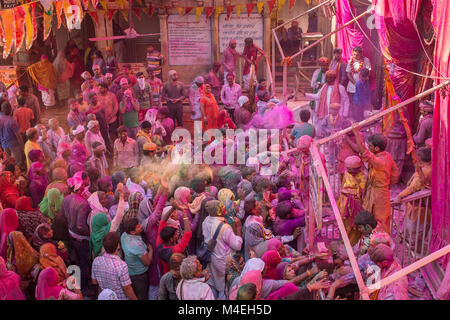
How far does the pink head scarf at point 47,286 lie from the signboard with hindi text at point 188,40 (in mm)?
10763

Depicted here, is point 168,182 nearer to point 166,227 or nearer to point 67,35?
point 166,227

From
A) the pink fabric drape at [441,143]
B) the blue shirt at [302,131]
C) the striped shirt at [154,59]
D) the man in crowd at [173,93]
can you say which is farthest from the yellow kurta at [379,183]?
the striped shirt at [154,59]

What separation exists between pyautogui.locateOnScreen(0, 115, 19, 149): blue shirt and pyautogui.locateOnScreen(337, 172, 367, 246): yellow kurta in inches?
231

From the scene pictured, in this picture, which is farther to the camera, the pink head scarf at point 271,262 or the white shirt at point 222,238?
the white shirt at point 222,238

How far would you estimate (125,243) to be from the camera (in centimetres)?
508

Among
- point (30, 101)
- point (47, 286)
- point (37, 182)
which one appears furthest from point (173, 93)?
point (47, 286)

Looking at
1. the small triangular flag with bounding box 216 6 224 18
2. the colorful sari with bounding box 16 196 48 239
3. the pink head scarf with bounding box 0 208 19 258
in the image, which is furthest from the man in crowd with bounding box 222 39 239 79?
the pink head scarf with bounding box 0 208 19 258

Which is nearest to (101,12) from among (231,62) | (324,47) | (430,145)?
(231,62)

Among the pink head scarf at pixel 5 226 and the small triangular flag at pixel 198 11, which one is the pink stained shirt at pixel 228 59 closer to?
the small triangular flag at pixel 198 11

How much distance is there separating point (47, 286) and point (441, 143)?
4630 mm

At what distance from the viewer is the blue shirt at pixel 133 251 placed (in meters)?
5.05

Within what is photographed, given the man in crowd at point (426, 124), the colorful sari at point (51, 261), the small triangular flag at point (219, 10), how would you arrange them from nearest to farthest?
the colorful sari at point (51, 261)
the man in crowd at point (426, 124)
the small triangular flag at point (219, 10)

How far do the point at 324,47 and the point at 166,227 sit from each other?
10619 mm

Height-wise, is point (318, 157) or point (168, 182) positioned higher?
point (318, 157)
